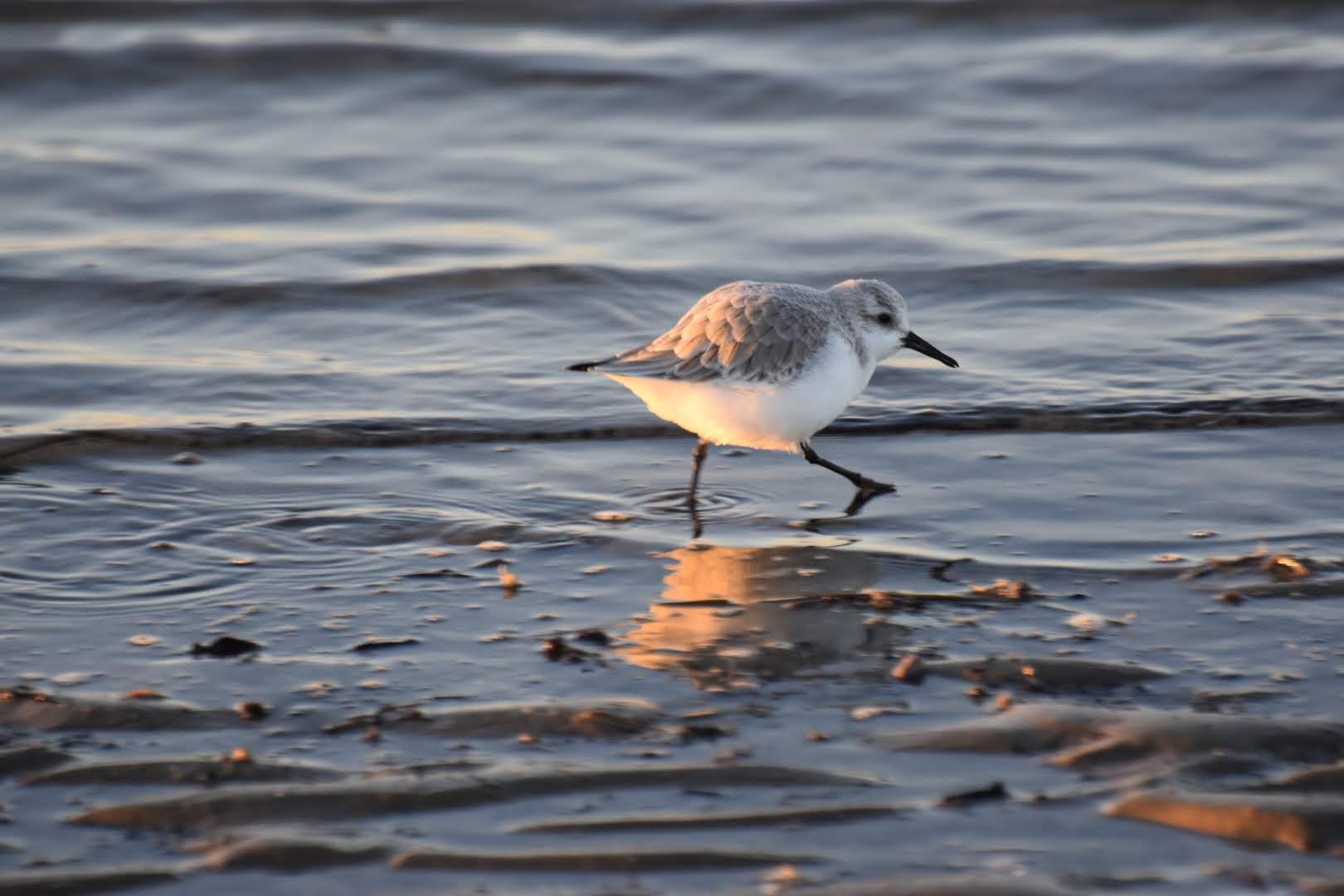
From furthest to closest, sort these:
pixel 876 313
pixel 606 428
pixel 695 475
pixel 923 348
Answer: pixel 606 428
pixel 923 348
pixel 876 313
pixel 695 475

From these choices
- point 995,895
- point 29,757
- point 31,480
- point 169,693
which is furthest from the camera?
point 31,480

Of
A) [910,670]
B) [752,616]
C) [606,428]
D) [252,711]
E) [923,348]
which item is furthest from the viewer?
[606,428]

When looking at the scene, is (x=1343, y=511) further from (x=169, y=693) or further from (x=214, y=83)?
(x=214, y=83)

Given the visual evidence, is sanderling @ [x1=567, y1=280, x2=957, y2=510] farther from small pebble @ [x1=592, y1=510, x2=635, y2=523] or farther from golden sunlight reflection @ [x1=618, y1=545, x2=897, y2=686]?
golden sunlight reflection @ [x1=618, y1=545, x2=897, y2=686]

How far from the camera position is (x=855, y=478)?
6.38 m

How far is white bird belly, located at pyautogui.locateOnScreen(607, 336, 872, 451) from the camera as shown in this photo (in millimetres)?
6066

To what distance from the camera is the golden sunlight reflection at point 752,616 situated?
4715mm

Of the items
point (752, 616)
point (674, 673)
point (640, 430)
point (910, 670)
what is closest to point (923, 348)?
point (640, 430)

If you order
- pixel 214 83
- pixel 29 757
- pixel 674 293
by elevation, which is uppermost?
pixel 214 83

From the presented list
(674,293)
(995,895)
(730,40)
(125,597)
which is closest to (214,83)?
(730,40)

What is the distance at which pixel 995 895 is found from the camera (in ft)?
11.2

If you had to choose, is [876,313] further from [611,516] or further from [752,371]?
[611,516]

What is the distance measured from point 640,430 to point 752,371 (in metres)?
→ 1.26

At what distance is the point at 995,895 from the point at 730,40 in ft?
36.5
